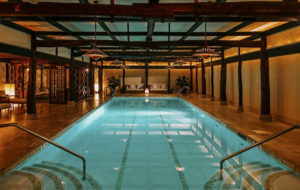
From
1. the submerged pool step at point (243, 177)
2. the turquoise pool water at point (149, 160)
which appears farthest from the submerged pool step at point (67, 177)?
the submerged pool step at point (243, 177)

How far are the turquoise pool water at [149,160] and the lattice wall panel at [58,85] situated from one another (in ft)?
18.6

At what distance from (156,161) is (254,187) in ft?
6.64

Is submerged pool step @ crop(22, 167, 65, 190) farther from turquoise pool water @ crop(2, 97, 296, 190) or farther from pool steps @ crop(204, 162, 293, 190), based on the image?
pool steps @ crop(204, 162, 293, 190)

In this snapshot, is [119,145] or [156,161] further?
[119,145]

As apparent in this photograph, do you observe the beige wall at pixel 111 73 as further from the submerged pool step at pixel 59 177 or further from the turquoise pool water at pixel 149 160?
the submerged pool step at pixel 59 177

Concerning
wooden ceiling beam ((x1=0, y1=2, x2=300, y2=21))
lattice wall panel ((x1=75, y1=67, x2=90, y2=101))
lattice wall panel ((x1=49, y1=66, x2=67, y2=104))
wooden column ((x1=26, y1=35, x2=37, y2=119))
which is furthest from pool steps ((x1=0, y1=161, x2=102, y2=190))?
lattice wall panel ((x1=75, y1=67, x2=90, y2=101))

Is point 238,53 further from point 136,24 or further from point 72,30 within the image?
point 72,30

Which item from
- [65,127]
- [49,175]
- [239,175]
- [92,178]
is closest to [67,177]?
[49,175]

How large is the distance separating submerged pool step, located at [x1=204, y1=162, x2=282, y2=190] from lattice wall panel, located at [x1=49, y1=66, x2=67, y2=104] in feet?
35.3

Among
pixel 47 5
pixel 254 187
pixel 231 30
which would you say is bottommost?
pixel 254 187

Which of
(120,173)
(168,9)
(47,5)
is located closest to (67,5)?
(47,5)

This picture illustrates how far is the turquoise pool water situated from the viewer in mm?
3844

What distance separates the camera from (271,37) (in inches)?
308

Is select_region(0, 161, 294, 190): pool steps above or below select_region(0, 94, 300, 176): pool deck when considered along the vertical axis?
below
